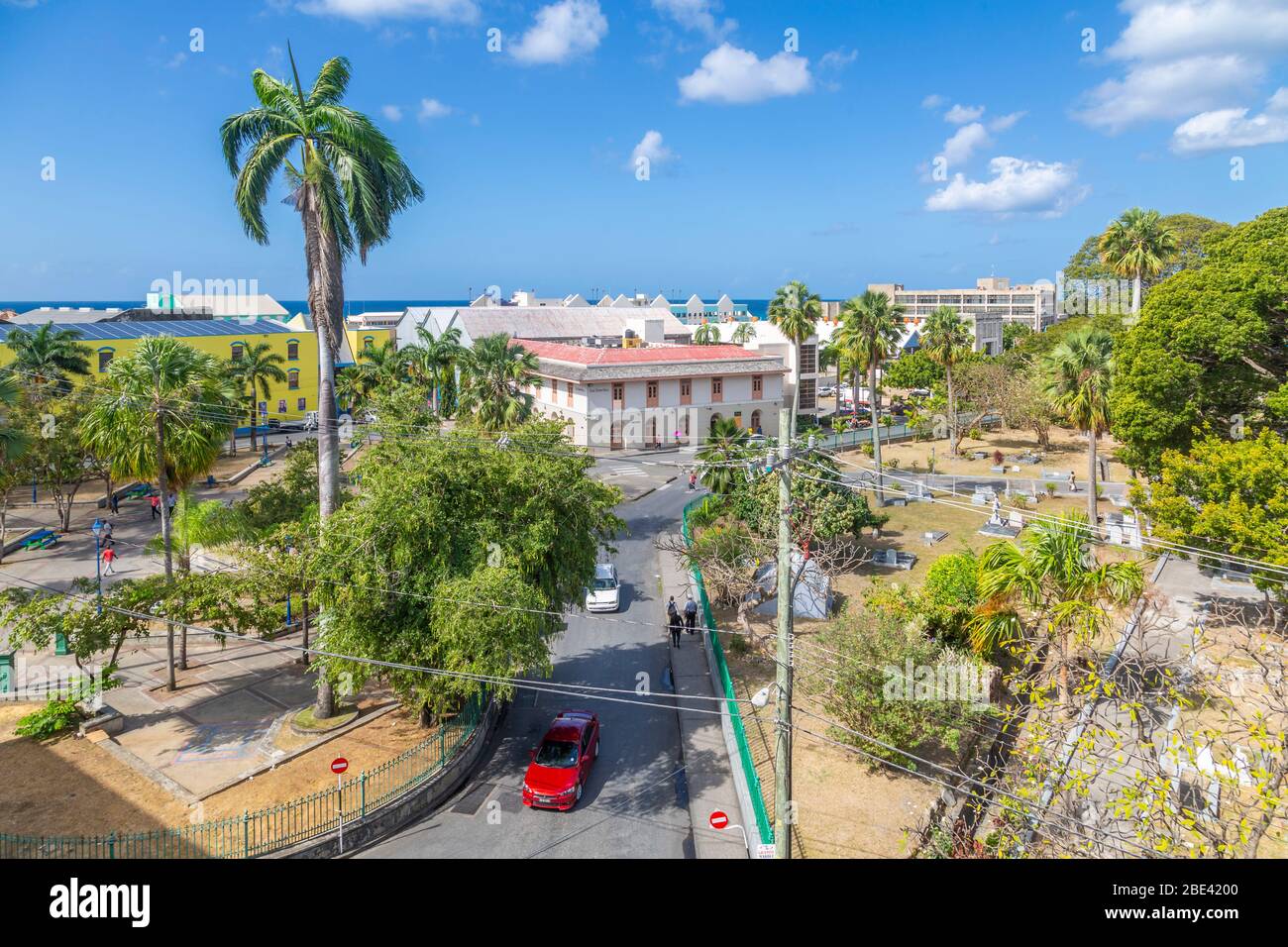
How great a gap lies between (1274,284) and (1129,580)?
1396 cm

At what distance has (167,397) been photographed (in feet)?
69.1

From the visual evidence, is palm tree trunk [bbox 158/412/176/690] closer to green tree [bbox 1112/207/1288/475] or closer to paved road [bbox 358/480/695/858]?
paved road [bbox 358/480/695/858]

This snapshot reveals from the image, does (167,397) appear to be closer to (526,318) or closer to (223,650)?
(223,650)

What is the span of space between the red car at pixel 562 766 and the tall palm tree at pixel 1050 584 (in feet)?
32.4

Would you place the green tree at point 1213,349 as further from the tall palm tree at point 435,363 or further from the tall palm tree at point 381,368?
the tall palm tree at point 381,368

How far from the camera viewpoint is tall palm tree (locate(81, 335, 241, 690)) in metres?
20.8

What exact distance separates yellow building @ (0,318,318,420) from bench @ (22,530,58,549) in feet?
63.6

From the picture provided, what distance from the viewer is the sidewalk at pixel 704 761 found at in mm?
16469

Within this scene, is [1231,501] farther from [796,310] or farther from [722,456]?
[796,310]

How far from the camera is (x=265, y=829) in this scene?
50.1ft

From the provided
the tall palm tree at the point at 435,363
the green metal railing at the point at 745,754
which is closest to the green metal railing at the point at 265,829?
the green metal railing at the point at 745,754

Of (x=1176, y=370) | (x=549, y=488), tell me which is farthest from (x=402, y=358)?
(x=1176, y=370)

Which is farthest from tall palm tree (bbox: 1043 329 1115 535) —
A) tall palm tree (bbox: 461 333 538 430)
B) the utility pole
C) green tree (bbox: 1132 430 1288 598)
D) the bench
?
the bench

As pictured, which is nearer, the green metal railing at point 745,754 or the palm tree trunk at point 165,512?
the green metal railing at point 745,754
